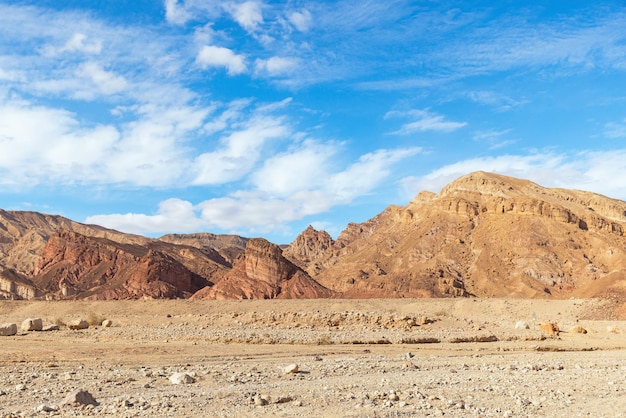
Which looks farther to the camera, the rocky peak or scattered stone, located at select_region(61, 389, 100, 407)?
the rocky peak

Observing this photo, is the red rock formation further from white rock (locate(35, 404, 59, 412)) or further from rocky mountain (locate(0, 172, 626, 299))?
white rock (locate(35, 404, 59, 412))

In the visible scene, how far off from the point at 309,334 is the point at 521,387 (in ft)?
53.2

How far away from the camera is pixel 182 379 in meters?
13.7

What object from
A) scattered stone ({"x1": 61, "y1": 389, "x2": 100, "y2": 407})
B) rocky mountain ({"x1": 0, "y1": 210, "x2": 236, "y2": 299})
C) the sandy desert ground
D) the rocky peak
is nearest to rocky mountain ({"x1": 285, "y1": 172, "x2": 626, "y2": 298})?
rocky mountain ({"x1": 0, "y1": 210, "x2": 236, "y2": 299})

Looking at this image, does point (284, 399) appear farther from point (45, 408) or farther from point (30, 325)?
point (30, 325)

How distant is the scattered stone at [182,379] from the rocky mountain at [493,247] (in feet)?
198

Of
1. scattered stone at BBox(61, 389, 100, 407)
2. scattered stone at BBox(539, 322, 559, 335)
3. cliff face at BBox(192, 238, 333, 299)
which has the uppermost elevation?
cliff face at BBox(192, 238, 333, 299)

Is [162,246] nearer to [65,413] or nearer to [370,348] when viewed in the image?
[370,348]

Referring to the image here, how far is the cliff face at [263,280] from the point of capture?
7156 cm

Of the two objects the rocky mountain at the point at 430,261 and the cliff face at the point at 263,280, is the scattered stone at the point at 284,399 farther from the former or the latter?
the cliff face at the point at 263,280

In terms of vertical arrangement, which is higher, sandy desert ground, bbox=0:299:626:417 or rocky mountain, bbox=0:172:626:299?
rocky mountain, bbox=0:172:626:299

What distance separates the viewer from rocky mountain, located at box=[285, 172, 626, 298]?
86625 millimetres

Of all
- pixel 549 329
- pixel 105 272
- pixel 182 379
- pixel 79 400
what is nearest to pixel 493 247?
pixel 105 272

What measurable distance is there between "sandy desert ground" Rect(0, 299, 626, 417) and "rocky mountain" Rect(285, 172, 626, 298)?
43.7m
